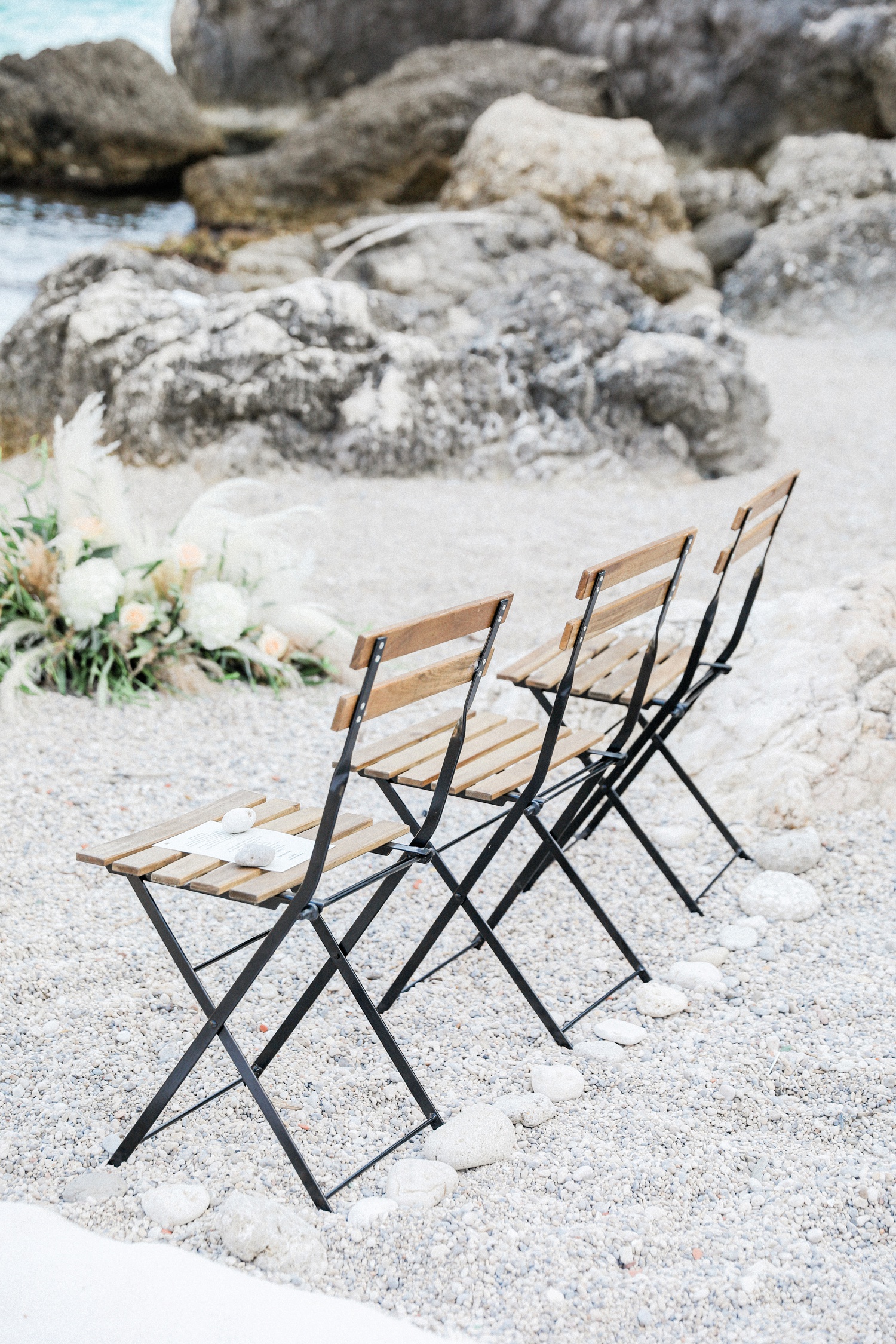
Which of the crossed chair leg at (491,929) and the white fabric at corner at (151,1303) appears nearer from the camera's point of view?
the white fabric at corner at (151,1303)

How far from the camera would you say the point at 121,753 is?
401 cm

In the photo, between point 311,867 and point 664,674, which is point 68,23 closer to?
point 664,674

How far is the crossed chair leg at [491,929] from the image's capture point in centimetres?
252

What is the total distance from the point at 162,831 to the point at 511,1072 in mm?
906

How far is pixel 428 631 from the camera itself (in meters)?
2.08

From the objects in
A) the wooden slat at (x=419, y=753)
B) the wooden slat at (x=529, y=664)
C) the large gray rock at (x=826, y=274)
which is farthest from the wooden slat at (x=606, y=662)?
the large gray rock at (x=826, y=274)

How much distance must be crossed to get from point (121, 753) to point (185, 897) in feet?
3.21

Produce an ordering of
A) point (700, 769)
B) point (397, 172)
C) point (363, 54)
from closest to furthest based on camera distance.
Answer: point (700, 769) < point (397, 172) < point (363, 54)

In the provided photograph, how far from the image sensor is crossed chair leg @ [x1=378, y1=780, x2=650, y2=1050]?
99.2 inches

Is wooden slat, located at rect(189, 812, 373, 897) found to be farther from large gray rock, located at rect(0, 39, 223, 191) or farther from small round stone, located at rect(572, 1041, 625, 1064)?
large gray rock, located at rect(0, 39, 223, 191)

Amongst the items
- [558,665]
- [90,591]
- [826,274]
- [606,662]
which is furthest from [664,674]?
[826,274]

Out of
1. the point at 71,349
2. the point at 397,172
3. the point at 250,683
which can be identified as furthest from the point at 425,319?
the point at 397,172

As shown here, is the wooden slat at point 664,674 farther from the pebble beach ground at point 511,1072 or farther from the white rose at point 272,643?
the white rose at point 272,643

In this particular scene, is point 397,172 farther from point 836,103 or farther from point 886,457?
point 886,457
